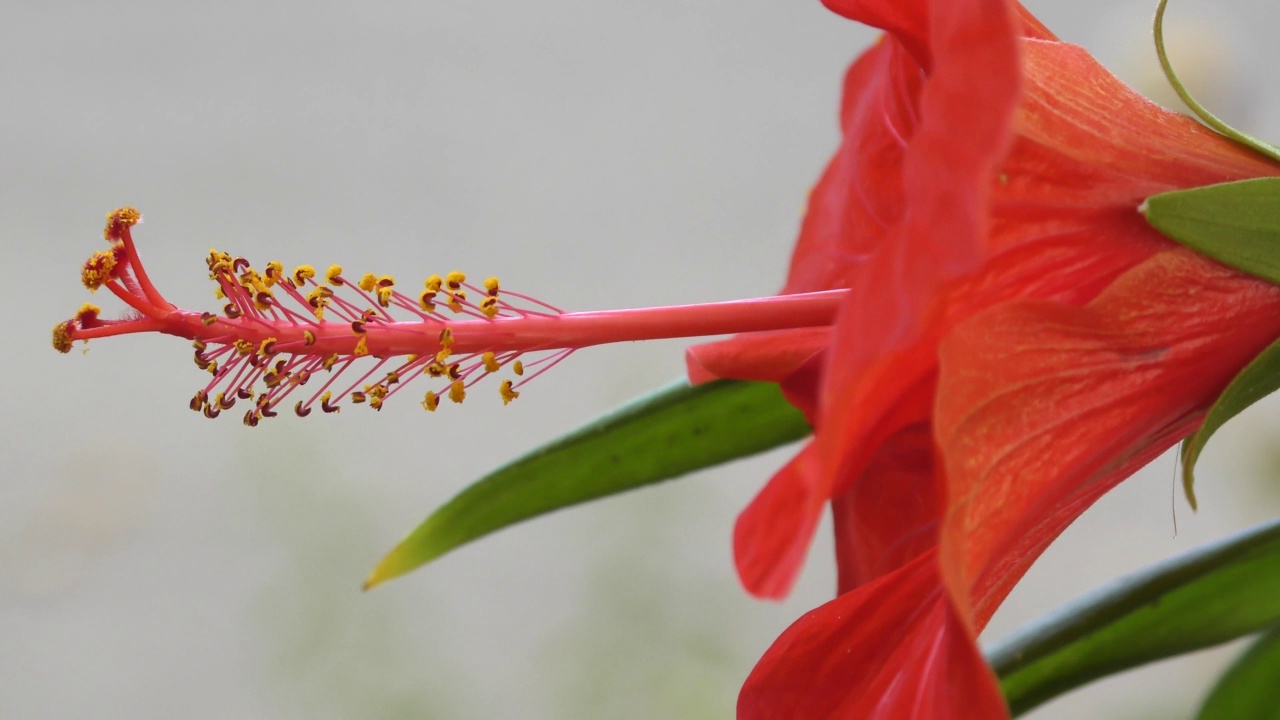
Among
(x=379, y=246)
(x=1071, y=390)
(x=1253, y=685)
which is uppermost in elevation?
(x=379, y=246)

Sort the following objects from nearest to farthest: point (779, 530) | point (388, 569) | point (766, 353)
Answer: point (779, 530)
point (766, 353)
point (388, 569)

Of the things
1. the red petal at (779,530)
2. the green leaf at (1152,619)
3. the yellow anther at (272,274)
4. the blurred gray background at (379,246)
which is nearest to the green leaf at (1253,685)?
the green leaf at (1152,619)

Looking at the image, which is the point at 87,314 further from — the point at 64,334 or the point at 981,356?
the point at 981,356

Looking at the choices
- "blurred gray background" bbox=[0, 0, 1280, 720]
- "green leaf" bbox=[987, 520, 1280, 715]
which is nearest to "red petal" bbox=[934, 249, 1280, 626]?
"green leaf" bbox=[987, 520, 1280, 715]

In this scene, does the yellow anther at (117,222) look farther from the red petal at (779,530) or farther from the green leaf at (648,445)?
the red petal at (779,530)

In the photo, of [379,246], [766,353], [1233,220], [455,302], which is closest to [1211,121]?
[1233,220]

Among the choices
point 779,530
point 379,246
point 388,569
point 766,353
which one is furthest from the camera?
point 379,246

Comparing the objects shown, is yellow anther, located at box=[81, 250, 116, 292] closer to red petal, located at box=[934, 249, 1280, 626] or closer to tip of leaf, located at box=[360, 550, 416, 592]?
tip of leaf, located at box=[360, 550, 416, 592]
